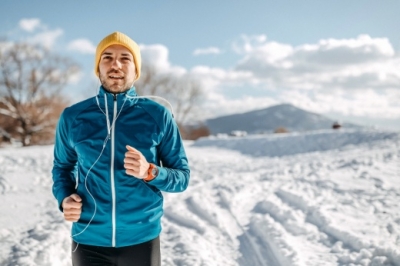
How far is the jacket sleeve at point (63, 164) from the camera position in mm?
1817

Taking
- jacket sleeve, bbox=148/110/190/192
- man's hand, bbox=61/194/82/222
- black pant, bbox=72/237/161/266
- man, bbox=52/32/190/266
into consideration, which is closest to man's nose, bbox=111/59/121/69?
man, bbox=52/32/190/266

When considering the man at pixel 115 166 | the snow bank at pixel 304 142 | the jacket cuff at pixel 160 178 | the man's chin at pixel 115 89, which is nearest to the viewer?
the jacket cuff at pixel 160 178

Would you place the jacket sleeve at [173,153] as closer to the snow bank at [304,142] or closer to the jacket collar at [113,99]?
the jacket collar at [113,99]

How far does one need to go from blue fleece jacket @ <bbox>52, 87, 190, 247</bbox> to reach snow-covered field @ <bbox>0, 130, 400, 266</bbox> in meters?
2.27

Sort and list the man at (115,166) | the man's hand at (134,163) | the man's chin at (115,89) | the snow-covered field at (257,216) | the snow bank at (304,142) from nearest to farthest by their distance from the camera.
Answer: the man's hand at (134,163), the man at (115,166), the man's chin at (115,89), the snow-covered field at (257,216), the snow bank at (304,142)

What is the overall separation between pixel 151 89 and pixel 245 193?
3030 centimetres

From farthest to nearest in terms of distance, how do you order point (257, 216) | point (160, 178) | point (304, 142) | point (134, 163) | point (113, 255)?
1. point (304, 142)
2. point (257, 216)
3. point (113, 255)
4. point (160, 178)
5. point (134, 163)

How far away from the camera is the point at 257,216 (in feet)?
17.7

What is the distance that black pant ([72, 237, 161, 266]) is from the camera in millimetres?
1771

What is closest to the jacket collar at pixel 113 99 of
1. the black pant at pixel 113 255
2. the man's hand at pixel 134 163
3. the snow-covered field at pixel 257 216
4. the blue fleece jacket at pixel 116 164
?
the blue fleece jacket at pixel 116 164

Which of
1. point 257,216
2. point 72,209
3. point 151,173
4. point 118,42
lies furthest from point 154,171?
point 257,216

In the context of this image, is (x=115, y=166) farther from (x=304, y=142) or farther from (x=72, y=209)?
(x=304, y=142)

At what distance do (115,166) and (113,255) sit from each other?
48 centimetres

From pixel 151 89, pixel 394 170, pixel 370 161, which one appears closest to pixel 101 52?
pixel 394 170
